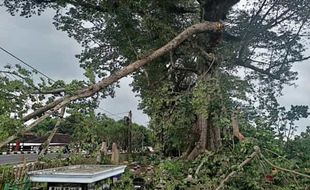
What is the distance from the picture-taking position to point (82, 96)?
7.92 meters

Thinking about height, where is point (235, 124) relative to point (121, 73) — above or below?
below

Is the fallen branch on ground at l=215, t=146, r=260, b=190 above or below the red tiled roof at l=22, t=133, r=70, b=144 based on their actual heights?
below

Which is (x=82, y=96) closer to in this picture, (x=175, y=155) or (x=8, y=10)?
(x=8, y=10)

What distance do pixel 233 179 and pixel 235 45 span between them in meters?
7.26

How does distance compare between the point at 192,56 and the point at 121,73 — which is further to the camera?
the point at 192,56

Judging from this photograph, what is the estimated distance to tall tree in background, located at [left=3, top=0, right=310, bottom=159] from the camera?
10.7 metres

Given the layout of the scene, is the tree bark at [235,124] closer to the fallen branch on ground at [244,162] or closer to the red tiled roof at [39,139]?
the fallen branch on ground at [244,162]

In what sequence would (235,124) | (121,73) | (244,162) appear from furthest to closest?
(235,124)
(121,73)
(244,162)

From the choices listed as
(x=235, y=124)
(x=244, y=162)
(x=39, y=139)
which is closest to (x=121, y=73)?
(x=244, y=162)

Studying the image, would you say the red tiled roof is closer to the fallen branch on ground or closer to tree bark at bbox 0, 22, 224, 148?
tree bark at bbox 0, 22, 224, 148

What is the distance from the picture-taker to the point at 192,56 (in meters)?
12.8

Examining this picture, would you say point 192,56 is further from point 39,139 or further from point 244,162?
point 39,139

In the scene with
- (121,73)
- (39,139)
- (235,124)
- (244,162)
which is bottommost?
(244,162)

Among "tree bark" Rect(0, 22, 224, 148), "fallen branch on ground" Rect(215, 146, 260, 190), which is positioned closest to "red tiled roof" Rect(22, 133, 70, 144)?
"tree bark" Rect(0, 22, 224, 148)
